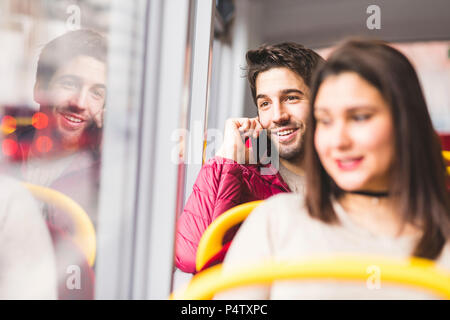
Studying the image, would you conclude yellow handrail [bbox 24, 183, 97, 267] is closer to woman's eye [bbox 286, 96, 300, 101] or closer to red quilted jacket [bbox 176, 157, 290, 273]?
red quilted jacket [bbox 176, 157, 290, 273]

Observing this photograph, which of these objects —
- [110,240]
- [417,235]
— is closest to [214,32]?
[110,240]

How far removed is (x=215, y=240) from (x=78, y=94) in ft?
1.62

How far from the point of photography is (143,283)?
0.86m

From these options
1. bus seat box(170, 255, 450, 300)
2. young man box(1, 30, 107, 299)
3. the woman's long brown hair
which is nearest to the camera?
bus seat box(170, 255, 450, 300)

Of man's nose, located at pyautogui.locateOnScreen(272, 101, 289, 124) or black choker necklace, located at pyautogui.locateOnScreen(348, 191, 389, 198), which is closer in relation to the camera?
black choker necklace, located at pyautogui.locateOnScreen(348, 191, 389, 198)

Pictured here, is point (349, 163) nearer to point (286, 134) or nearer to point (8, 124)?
point (286, 134)

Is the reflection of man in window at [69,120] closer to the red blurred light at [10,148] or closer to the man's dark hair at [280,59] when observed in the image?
the red blurred light at [10,148]

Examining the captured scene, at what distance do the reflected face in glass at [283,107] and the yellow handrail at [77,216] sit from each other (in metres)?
0.49

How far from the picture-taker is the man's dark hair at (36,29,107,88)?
A: 3.01 ft

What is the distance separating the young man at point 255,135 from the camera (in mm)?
952

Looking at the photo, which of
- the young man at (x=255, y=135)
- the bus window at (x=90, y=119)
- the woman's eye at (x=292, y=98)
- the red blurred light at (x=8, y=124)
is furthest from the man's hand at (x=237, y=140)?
the red blurred light at (x=8, y=124)

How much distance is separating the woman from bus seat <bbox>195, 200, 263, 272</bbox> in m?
0.14

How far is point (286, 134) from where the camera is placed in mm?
971

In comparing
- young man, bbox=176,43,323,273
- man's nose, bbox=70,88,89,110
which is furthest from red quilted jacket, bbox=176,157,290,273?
man's nose, bbox=70,88,89,110
